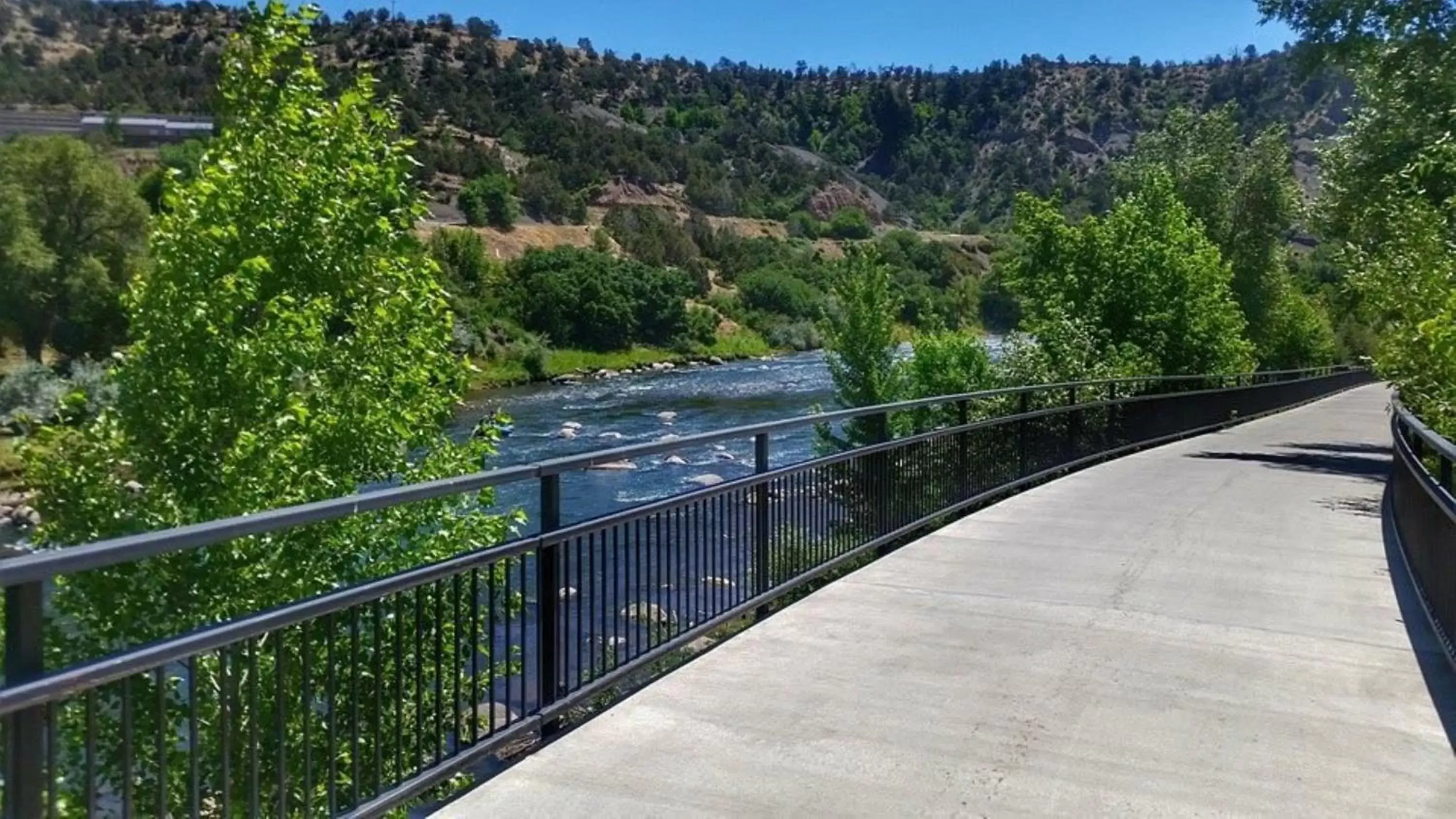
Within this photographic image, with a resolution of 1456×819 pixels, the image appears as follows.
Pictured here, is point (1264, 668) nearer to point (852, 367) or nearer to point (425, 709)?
point (425, 709)

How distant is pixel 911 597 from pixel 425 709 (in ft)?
11.8

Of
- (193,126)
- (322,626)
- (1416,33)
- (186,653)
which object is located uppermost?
(193,126)

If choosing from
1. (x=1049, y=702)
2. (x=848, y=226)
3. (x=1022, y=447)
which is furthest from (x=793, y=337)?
(x=848, y=226)

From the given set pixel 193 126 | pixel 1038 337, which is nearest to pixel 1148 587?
pixel 1038 337

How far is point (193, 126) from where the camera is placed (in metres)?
103

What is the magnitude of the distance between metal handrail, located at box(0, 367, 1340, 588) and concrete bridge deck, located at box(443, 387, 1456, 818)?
1.11 metres

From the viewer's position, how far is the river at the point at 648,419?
2695 centimetres

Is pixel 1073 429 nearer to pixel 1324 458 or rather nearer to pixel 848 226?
pixel 1324 458

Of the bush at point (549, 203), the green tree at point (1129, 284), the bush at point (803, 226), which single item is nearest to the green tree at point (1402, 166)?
the green tree at point (1129, 284)

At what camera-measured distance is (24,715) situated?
2.92 m

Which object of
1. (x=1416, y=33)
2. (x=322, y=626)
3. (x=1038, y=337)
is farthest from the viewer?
(x=1038, y=337)

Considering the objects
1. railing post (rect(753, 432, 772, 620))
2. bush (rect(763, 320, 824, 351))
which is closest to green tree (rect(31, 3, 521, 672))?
railing post (rect(753, 432, 772, 620))

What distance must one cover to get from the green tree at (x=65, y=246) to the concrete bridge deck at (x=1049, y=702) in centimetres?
4063

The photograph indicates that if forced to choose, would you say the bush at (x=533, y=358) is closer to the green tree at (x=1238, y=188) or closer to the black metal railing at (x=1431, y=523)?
the green tree at (x=1238, y=188)
